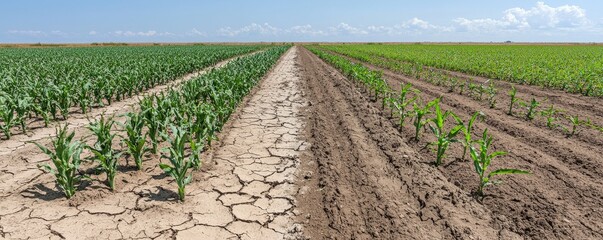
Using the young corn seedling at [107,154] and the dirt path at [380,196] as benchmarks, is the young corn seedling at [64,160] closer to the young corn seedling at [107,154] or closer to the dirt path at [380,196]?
the young corn seedling at [107,154]

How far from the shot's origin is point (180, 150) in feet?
12.5

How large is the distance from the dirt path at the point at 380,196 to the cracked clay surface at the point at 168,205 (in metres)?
0.36

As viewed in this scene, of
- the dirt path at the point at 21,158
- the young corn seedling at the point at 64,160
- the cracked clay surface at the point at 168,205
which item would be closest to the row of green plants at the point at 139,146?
the young corn seedling at the point at 64,160

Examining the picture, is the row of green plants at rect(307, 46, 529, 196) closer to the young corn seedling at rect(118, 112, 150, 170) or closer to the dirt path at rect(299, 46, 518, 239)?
the dirt path at rect(299, 46, 518, 239)

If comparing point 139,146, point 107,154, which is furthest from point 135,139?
point 107,154

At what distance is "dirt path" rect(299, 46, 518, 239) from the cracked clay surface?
0.36m

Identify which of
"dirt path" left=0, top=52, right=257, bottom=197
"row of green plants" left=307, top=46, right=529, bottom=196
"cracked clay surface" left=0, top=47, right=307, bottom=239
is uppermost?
"row of green plants" left=307, top=46, right=529, bottom=196

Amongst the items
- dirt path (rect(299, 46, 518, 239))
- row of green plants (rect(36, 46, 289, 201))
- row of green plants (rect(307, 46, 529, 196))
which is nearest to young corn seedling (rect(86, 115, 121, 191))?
row of green plants (rect(36, 46, 289, 201))

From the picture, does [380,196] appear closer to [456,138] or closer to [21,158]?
[456,138]

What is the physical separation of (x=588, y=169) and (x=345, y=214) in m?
3.37

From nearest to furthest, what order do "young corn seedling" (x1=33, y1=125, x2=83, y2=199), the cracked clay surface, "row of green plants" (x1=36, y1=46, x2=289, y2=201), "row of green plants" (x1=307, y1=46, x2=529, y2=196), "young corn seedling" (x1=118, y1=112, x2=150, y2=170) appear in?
the cracked clay surface, "young corn seedling" (x1=33, y1=125, x2=83, y2=199), "row of green plants" (x1=36, y1=46, x2=289, y2=201), "row of green plants" (x1=307, y1=46, x2=529, y2=196), "young corn seedling" (x1=118, y1=112, x2=150, y2=170)

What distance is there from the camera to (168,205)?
357 centimetres

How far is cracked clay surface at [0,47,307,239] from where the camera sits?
3107 millimetres

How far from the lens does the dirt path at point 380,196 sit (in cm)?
311
